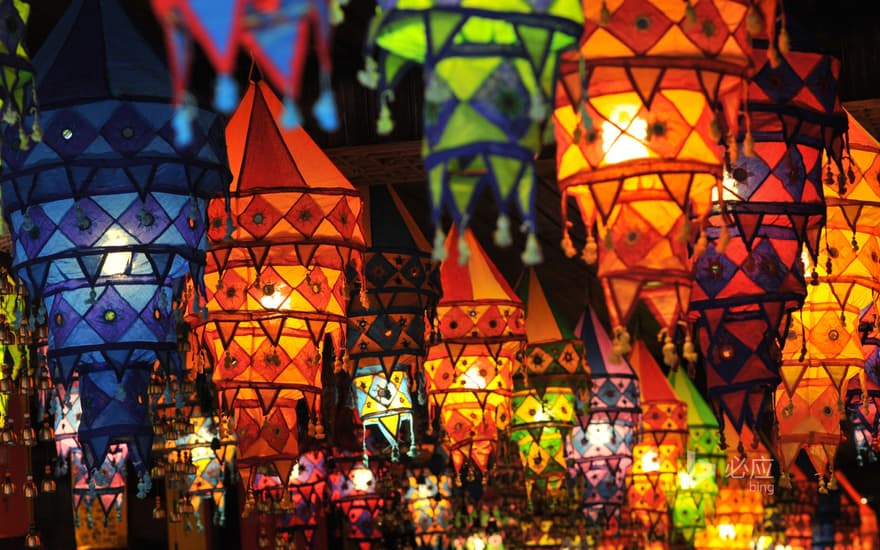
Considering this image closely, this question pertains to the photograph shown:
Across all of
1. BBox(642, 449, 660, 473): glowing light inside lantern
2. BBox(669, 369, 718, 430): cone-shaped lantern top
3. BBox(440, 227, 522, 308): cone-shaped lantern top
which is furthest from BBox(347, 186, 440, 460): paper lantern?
BBox(669, 369, 718, 430): cone-shaped lantern top

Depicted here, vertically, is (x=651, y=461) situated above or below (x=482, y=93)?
below

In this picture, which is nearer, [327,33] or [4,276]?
[327,33]

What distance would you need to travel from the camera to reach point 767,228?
24.2 ft

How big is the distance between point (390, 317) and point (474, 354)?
2.04 ft

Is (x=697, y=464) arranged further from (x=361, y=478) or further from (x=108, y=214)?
(x=108, y=214)

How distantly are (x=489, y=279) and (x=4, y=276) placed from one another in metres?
3.26

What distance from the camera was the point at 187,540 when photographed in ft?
60.1

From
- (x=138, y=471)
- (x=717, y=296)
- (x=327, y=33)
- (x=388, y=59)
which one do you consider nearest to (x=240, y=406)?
(x=138, y=471)

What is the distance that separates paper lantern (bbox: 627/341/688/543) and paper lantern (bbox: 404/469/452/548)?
7.78 feet

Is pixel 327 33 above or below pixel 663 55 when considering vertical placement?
below

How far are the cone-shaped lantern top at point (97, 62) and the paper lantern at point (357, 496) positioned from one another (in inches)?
373

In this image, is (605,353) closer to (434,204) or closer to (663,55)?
(663,55)

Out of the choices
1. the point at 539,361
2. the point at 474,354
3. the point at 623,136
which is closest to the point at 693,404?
the point at 539,361

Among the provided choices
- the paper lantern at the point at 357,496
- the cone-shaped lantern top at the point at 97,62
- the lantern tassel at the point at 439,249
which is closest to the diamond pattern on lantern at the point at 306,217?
the cone-shaped lantern top at the point at 97,62
